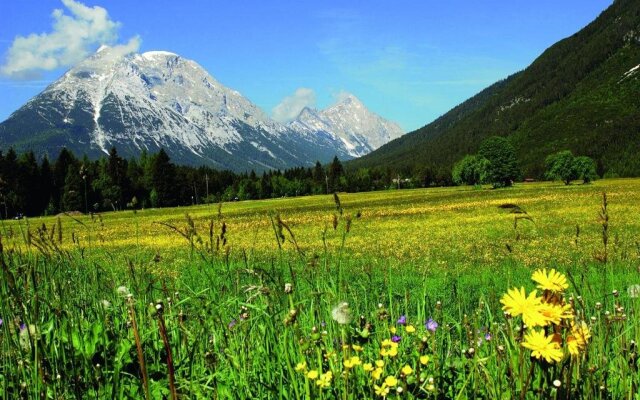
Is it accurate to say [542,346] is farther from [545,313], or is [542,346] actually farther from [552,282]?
[552,282]

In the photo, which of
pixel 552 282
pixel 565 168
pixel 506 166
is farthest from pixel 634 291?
pixel 565 168

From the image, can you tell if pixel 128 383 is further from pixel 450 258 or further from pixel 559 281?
pixel 450 258

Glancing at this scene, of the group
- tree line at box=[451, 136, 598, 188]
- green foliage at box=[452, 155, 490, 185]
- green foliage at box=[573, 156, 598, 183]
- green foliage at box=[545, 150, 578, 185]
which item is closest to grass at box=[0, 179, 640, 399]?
tree line at box=[451, 136, 598, 188]

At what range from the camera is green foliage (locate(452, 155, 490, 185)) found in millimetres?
106750

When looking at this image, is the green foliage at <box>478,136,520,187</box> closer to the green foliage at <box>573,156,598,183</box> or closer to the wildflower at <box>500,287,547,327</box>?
the green foliage at <box>573,156,598,183</box>

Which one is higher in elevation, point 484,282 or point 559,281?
point 559,281

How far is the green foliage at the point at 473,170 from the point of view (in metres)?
107

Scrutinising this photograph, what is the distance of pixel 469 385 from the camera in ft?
9.62

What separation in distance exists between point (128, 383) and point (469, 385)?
7.01 feet

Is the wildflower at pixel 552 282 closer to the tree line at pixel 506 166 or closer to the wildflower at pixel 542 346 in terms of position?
the wildflower at pixel 542 346

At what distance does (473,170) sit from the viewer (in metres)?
124

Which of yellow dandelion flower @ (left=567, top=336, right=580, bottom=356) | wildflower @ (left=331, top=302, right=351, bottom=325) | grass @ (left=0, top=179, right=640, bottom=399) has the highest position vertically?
wildflower @ (left=331, top=302, right=351, bottom=325)

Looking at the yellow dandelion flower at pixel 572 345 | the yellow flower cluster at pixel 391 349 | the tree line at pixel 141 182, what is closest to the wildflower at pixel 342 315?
the yellow flower cluster at pixel 391 349

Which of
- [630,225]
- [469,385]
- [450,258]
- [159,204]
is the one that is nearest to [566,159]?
[159,204]
